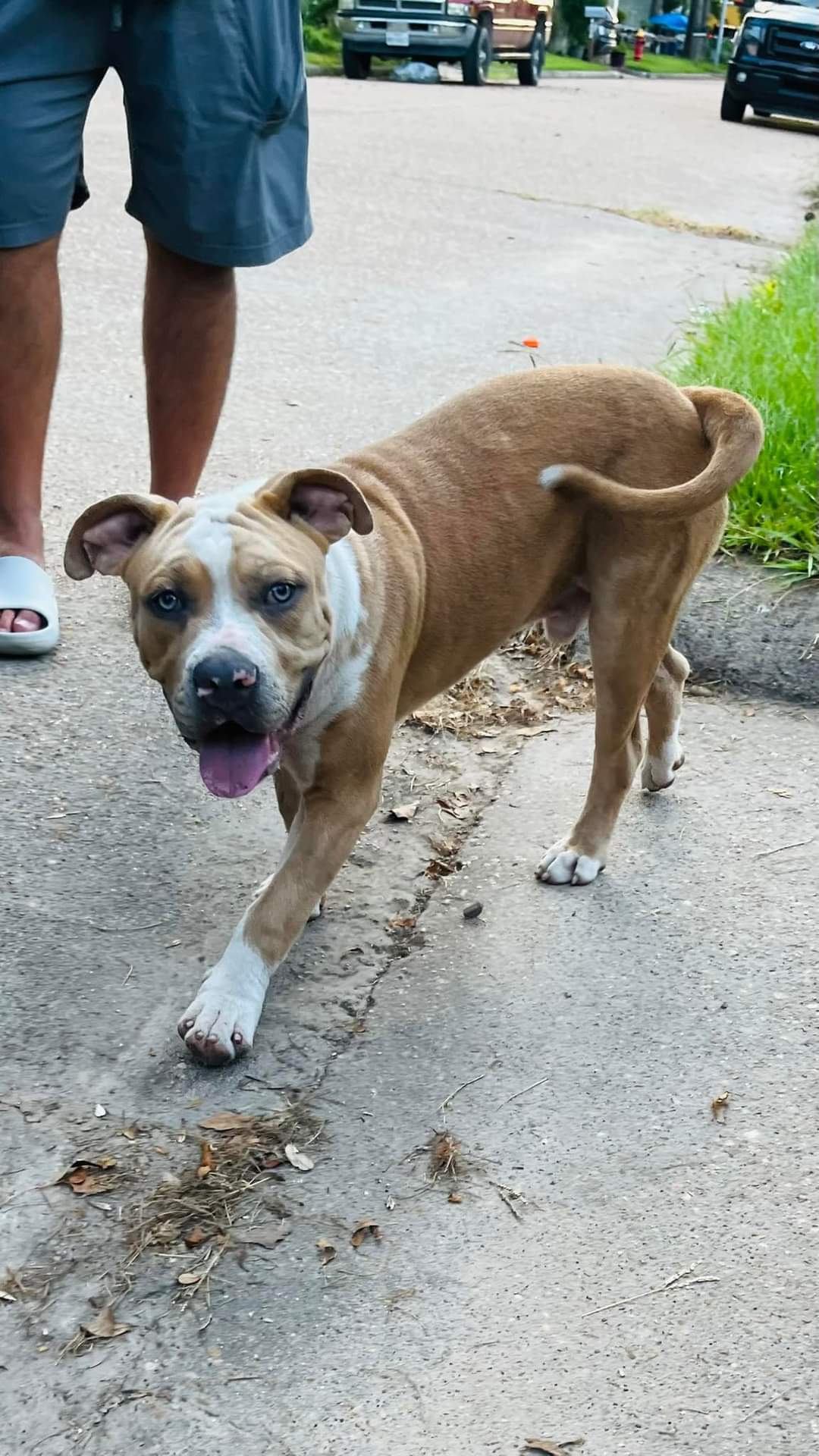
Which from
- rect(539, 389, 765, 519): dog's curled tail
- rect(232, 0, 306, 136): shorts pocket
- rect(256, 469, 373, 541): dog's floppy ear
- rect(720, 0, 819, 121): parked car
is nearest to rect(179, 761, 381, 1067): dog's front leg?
rect(256, 469, 373, 541): dog's floppy ear

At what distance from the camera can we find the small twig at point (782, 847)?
11.0ft

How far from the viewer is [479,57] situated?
21031 millimetres

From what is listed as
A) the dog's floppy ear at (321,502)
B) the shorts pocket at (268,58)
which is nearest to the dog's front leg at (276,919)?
the dog's floppy ear at (321,502)

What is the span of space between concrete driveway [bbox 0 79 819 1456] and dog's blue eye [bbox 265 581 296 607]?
2.36ft

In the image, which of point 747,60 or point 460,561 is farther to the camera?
point 747,60

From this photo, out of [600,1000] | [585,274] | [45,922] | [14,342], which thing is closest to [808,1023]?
[600,1000]

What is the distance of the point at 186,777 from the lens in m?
3.42

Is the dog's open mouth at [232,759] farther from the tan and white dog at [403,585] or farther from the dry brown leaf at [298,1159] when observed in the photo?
the dry brown leaf at [298,1159]

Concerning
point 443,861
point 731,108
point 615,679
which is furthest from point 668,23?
point 443,861

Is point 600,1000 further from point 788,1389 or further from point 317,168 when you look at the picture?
point 317,168

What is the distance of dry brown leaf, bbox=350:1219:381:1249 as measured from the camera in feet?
7.36

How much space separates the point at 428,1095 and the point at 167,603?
893mm

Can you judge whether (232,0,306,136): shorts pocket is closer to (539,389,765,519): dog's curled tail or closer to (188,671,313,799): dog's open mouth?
(539,389,765,519): dog's curled tail

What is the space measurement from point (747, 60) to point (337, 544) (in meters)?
18.8
